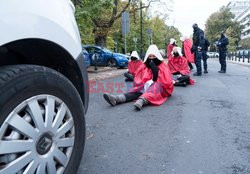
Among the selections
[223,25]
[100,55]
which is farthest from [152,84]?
[223,25]

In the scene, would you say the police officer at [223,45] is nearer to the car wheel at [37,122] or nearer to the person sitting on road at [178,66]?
the person sitting on road at [178,66]

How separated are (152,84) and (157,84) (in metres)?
0.10

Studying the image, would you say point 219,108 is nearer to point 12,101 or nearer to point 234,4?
point 12,101

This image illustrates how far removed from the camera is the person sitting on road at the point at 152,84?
6.65 metres

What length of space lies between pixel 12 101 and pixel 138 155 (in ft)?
6.26

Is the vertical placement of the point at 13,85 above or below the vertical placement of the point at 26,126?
above

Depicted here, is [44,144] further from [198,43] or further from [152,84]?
[198,43]

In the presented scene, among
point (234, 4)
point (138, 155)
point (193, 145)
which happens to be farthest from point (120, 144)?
point (234, 4)

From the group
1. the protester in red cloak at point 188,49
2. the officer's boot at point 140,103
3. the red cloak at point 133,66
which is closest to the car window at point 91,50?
the protester in red cloak at point 188,49

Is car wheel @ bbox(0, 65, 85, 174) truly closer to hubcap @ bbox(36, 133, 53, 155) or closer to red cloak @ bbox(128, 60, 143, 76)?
hubcap @ bbox(36, 133, 53, 155)

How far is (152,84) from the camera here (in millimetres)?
6828

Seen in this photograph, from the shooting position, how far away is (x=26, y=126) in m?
2.17

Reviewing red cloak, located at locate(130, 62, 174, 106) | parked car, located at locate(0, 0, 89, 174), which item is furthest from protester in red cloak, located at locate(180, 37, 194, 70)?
parked car, located at locate(0, 0, 89, 174)

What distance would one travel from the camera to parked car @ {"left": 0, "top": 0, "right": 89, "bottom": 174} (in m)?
2.13
